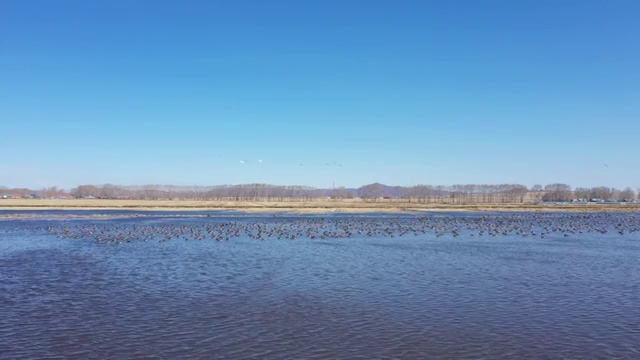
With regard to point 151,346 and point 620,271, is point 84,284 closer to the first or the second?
point 151,346

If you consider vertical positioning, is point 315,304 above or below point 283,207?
below

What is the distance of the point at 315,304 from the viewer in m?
15.0

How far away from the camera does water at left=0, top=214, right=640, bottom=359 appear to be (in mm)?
10922

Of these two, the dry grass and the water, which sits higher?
the dry grass

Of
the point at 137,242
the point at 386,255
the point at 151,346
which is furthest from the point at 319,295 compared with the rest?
the point at 137,242

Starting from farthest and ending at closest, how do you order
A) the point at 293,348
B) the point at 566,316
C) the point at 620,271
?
the point at 620,271 < the point at 566,316 < the point at 293,348

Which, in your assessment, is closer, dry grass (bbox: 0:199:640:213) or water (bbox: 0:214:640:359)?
water (bbox: 0:214:640:359)

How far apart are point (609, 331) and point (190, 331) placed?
408 inches

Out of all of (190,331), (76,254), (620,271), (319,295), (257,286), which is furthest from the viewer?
(76,254)

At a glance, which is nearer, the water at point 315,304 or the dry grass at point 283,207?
the water at point 315,304

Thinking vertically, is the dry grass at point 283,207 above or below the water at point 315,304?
above

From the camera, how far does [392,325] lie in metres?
12.6

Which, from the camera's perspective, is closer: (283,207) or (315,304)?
(315,304)

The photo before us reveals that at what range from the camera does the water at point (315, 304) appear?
10.9 metres
